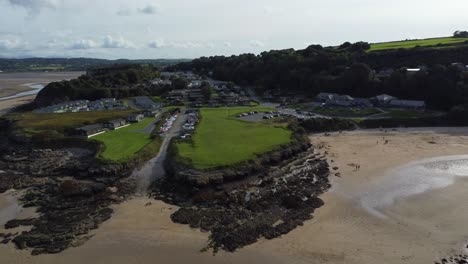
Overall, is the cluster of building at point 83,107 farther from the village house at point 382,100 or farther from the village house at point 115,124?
the village house at point 382,100

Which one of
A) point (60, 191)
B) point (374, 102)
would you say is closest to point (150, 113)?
point (60, 191)

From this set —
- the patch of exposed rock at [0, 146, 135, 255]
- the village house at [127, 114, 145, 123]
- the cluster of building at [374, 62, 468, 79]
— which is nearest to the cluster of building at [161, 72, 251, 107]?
the village house at [127, 114, 145, 123]

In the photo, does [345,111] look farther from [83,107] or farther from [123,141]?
[83,107]

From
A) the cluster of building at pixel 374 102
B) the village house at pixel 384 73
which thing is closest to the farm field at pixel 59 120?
the cluster of building at pixel 374 102

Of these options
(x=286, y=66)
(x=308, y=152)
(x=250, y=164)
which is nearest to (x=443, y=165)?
(x=308, y=152)

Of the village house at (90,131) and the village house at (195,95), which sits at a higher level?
the village house at (195,95)

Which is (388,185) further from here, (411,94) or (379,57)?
(379,57)
